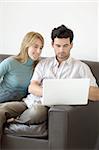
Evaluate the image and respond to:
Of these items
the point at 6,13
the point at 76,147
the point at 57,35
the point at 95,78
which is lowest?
the point at 76,147

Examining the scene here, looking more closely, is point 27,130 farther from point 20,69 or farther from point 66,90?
point 20,69

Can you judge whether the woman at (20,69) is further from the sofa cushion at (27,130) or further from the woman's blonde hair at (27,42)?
the sofa cushion at (27,130)

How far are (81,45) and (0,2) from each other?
1.03 metres

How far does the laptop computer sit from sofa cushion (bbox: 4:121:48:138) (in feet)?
0.65

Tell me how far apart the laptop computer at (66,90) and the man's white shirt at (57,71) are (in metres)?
0.31

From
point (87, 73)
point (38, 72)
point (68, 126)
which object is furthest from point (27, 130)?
point (87, 73)

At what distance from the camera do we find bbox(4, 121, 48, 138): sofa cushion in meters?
2.14

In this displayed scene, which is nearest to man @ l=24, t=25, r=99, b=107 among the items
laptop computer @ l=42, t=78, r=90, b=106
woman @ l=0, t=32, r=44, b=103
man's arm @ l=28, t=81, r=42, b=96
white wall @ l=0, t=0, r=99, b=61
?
man's arm @ l=28, t=81, r=42, b=96

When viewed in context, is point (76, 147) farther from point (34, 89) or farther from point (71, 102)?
point (34, 89)

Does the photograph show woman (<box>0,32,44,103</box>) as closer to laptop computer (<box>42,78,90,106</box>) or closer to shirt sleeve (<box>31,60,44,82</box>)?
shirt sleeve (<box>31,60,44,82</box>)

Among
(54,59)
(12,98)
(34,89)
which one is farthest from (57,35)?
(12,98)

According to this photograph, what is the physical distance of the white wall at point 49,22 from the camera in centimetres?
291

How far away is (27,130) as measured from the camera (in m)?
2.17

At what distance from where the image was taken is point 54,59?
8.35ft
